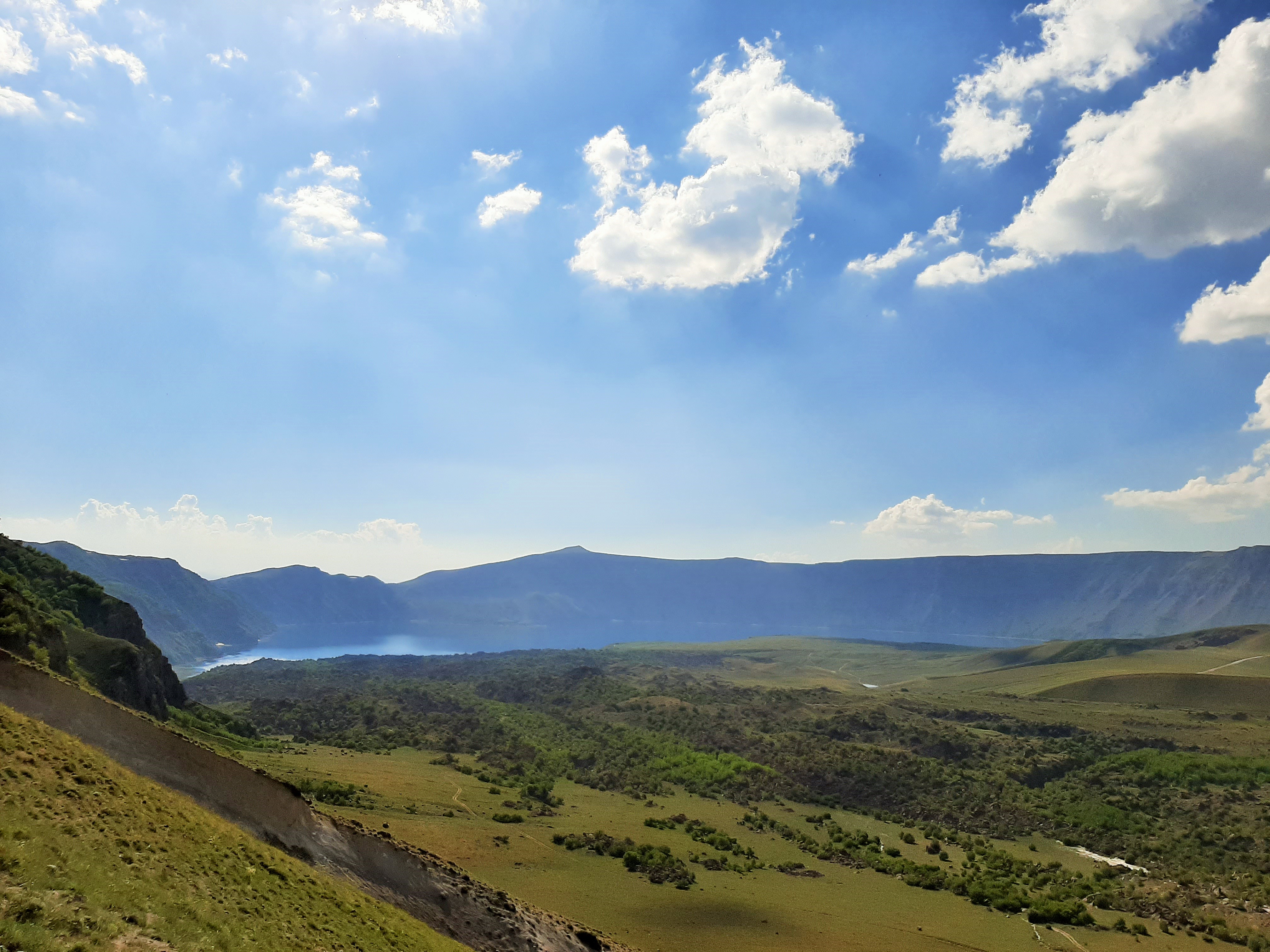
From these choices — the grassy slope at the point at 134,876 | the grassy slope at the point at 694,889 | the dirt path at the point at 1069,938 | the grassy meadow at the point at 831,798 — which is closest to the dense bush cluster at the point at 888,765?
the grassy meadow at the point at 831,798

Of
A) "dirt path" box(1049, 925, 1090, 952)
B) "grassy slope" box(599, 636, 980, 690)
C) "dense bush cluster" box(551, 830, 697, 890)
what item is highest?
"dense bush cluster" box(551, 830, 697, 890)

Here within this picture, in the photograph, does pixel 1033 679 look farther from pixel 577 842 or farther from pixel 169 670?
pixel 169 670

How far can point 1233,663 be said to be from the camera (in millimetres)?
90750

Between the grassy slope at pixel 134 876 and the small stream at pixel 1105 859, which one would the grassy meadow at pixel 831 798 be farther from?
the grassy slope at pixel 134 876

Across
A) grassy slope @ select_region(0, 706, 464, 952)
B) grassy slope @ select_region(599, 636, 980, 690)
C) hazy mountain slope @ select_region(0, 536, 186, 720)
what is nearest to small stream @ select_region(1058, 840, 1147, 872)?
grassy slope @ select_region(0, 706, 464, 952)

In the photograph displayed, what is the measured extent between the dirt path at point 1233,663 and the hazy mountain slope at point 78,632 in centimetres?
10416

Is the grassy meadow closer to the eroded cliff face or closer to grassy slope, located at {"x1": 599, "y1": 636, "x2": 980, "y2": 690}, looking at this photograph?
the eroded cliff face

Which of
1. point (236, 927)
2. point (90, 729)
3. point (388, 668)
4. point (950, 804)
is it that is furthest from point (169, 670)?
point (388, 668)

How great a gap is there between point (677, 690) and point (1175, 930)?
72503 mm

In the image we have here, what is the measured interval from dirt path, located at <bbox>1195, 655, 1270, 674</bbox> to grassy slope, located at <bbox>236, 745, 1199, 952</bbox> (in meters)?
67.5

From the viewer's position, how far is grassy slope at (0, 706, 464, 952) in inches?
354

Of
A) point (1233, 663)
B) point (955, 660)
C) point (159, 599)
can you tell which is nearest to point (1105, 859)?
point (1233, 663)

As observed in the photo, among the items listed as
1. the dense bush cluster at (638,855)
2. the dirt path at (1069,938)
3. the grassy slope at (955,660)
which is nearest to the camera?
the dirt path at (1069,938)

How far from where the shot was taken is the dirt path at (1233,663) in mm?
85688
